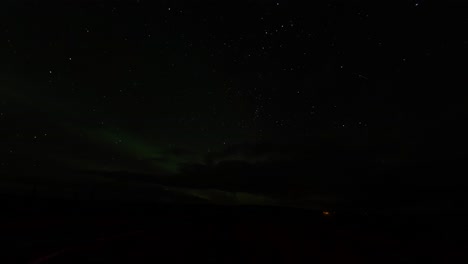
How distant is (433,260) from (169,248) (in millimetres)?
6355

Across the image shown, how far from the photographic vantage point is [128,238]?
42.2 feet

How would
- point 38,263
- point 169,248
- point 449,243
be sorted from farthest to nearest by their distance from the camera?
1. point 449,243
2. point 169,248
3. point 38,263

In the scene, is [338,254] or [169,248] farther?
[338,254]

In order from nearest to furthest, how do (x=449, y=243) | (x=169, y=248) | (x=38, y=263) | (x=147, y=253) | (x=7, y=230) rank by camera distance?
(x=38, y=263) → (x=147, y=253) → (x=169, y=248) → (x=7, y=230) → (x=449, y=243)

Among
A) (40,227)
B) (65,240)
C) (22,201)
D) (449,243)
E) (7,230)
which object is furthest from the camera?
(22,201)

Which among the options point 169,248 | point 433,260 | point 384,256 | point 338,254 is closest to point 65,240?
point 169,248

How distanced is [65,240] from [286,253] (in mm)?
5354

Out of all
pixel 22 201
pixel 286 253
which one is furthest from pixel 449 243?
pixel 22 201

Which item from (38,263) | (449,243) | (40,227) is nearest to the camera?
(38,263)

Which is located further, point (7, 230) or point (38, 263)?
point (7, 230)

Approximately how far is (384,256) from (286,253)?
2.59m

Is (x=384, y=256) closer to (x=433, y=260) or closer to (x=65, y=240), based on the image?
(x=433, y=260)

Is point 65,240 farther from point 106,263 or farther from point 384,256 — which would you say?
point 384,256

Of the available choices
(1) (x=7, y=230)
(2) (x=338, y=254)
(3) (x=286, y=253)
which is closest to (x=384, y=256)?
(2) (x=338, y=254)
